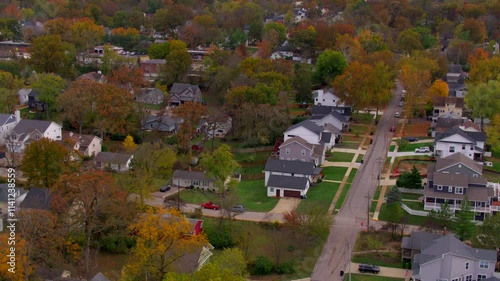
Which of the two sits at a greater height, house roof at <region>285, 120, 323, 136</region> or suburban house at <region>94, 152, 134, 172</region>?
house roof at <region>285, 120, 323, 136</region>

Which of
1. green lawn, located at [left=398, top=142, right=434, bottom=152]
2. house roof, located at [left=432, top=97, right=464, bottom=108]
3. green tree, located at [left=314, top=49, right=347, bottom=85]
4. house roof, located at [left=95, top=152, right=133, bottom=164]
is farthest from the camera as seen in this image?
green tree, located at [left=314, top=49, right=347, bottom=85]

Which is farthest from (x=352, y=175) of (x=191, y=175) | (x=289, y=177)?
(x=191, y=175)

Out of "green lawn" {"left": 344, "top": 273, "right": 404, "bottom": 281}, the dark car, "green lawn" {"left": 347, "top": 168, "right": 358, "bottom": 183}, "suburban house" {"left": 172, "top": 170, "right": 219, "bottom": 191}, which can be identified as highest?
"green lawn" {"left": 347, "top": 168, "right": 358, "bottom": 183}

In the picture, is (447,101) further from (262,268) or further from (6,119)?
(6,119)

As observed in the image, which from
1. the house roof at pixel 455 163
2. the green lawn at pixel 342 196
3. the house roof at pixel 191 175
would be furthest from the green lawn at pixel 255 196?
the house roof at pixel 455 163

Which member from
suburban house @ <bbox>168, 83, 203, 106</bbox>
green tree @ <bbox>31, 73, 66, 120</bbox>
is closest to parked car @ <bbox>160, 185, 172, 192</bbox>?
green tree @ <bbox>31, 73, 66, 120</bbox>

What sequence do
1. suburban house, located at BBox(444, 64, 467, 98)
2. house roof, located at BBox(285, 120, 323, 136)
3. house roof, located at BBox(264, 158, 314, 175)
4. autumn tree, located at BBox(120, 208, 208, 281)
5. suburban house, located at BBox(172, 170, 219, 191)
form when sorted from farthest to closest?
suburban house, located at BBox(444, 64, 467, 98), house roof, located at BBox(285, 120, 323, 136), house roof, located at BBox(264, 158, 314, 175), suburban house, located at BBox(172, 170, 219, 191), autumn tree, located at BBox(120, 208, 208, 281)

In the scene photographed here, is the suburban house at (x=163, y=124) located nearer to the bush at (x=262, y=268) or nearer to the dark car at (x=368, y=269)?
the bush at (x=262, y=268)

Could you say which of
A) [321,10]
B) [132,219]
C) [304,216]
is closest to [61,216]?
[132,219]

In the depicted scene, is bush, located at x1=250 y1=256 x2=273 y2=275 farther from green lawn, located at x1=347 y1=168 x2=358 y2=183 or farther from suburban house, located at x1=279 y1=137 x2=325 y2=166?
suburban house, located at x1=279 y1=137 x2=325 y2=166
